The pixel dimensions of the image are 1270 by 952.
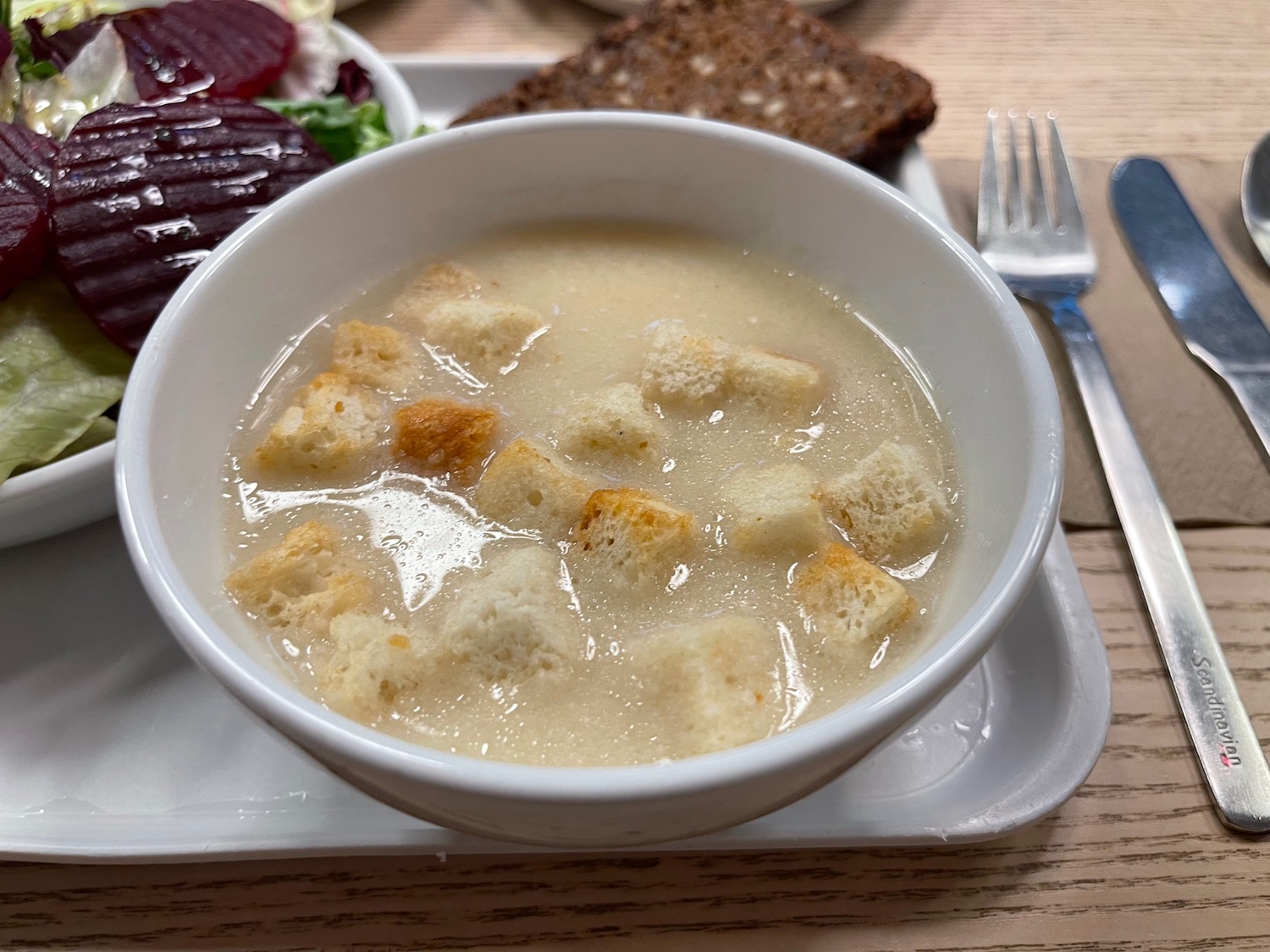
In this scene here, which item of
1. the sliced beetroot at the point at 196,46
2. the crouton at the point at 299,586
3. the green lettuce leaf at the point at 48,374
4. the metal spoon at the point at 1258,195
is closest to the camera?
the crouton at the point at 299,586

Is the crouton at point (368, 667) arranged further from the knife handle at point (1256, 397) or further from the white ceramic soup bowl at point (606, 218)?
the knife handle at point (1256, 397)

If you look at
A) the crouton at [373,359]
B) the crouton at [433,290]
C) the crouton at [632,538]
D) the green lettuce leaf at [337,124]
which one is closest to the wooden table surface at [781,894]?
the crouton at [632,538]

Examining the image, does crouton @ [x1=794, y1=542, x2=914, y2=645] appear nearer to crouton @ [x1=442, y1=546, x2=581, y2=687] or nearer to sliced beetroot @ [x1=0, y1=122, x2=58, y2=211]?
crouton @ [x1=442, y1=546, x2=581, y2=687]

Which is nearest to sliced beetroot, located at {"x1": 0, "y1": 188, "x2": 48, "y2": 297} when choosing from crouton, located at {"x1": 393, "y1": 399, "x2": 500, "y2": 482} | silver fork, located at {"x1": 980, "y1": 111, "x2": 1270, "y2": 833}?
crouton, located at {"x1": 393, "y1": 399, "x2": 500, "y2": 482}

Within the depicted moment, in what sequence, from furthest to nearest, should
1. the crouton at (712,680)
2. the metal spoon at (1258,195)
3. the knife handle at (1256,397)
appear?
1. the metal spoon at (1258,195)
2. the knife handle at (1256,397)
3. the crouton at (712,680)

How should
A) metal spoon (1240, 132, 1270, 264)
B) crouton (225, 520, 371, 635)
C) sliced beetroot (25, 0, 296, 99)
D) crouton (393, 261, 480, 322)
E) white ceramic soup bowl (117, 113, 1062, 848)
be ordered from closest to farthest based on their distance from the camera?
white ceramic soup bowl (117, 113, 1062, 848) < crouton (225, 520, 371, 635) < crouton (393, 261, 480, 322) < sliced beetroot (25, 0, 296, 99) < metal spoon (1240, 132, 1270, 264)
